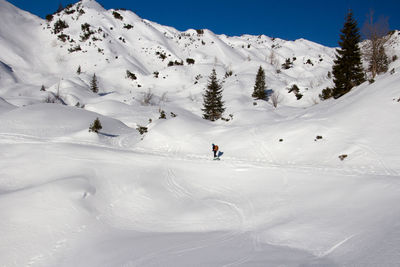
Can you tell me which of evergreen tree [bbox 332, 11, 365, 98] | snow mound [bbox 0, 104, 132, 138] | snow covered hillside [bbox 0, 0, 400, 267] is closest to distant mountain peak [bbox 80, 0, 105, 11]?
snow mound [bbox 0, 104, 132, 138]

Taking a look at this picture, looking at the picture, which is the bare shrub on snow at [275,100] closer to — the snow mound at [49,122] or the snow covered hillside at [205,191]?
the snow covered hillside at [205,191]

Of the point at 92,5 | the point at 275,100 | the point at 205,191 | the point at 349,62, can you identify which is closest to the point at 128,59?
the point at 92,5

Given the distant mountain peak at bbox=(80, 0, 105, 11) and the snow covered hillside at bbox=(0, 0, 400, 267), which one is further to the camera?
the distant mountain peak at bbox=(80, 0, 105, 11)

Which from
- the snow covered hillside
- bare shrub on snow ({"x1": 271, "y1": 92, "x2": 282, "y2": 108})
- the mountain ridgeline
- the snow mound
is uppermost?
the mountain ridgeline

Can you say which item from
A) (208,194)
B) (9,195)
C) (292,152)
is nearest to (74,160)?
(9,195)

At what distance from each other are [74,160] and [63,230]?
6.25 metres

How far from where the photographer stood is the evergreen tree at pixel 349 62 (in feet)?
91.4

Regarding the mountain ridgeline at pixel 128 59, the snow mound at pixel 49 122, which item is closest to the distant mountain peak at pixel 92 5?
the mountain ridgeline at pixel 128 59

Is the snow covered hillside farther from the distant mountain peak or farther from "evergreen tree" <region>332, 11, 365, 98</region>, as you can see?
the distant mountain peak

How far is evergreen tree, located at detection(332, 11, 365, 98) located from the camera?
27.8 m

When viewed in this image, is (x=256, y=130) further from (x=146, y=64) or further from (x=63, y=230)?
(x=146, y=64)

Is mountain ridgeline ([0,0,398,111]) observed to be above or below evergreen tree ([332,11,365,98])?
above

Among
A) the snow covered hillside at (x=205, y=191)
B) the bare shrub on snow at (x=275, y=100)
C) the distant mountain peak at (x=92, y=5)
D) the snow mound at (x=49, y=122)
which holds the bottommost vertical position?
the snow covered hillside at (x=205, y=191)

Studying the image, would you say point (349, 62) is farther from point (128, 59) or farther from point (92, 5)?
point (92, 5)
